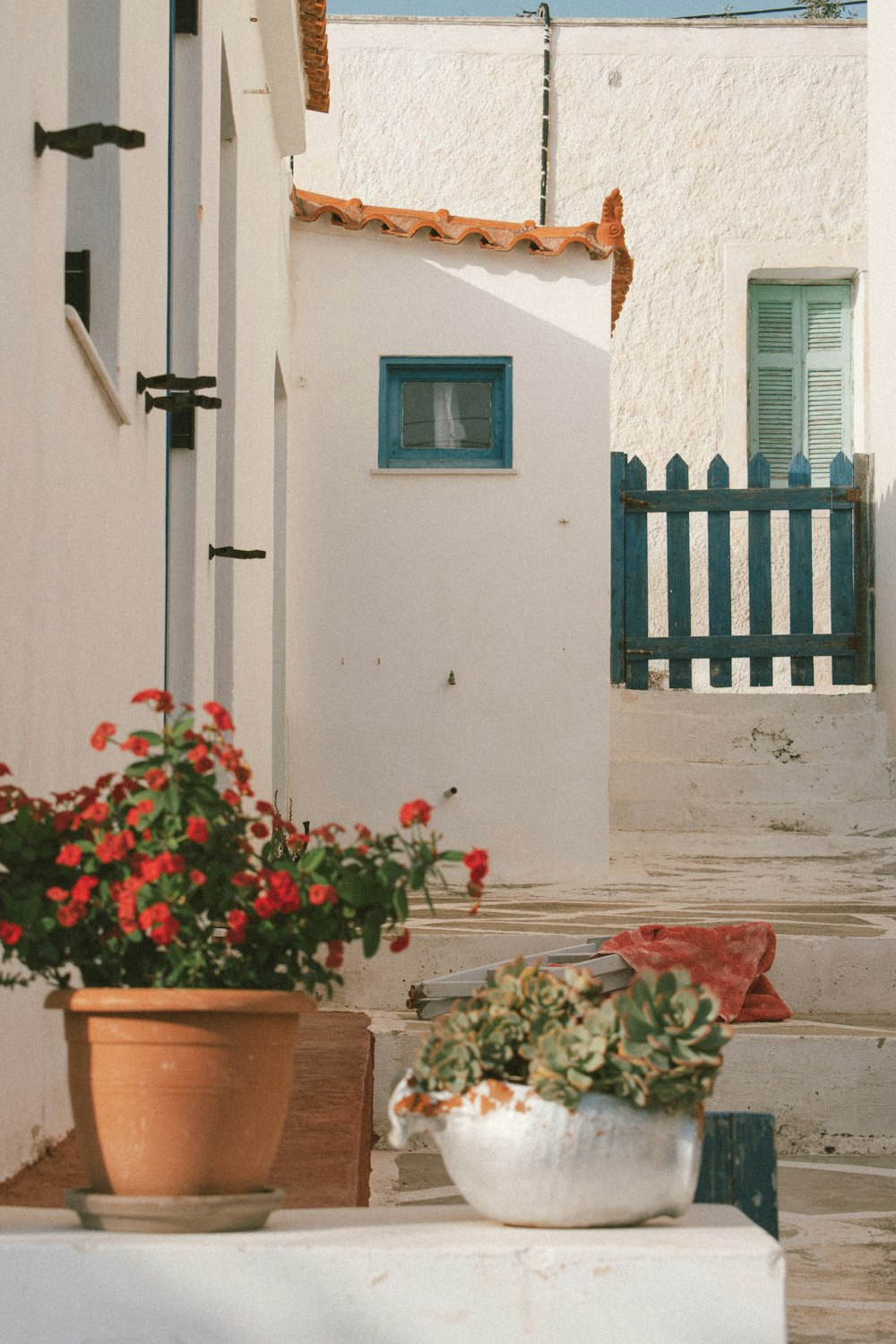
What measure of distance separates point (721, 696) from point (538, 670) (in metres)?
2.08

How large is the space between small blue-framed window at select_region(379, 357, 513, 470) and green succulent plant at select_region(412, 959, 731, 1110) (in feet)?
25.3

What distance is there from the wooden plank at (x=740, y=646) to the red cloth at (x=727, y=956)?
18.5 feet

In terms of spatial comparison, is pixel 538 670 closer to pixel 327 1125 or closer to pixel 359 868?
pixel 327 1125

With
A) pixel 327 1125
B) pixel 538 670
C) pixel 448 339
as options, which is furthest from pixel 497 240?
pixel 327 1125

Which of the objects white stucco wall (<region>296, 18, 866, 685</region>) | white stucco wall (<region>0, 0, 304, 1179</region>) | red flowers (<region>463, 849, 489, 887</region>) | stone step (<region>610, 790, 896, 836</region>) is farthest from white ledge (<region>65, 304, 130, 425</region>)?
white stucco wall (<region>296, 18, 866, 685</region>)

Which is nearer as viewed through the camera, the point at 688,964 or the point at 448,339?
the point at 688,964

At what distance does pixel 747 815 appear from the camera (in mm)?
10188

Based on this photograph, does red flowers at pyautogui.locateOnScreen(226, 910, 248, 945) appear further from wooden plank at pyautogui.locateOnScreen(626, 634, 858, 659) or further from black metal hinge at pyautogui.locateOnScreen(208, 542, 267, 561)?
wooden plank at pyautogui.locateOnScreen(626, 634, 858, 659)

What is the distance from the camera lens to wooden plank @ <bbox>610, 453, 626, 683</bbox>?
36.8 feet

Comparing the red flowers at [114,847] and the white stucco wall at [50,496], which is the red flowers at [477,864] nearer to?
the red flowers at [114,847]

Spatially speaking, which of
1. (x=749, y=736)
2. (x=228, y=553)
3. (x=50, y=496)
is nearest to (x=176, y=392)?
(x=228, y=553)

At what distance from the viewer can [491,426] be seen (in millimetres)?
9633

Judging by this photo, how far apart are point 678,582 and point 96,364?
7874mm

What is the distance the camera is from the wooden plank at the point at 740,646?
36.8 ft
